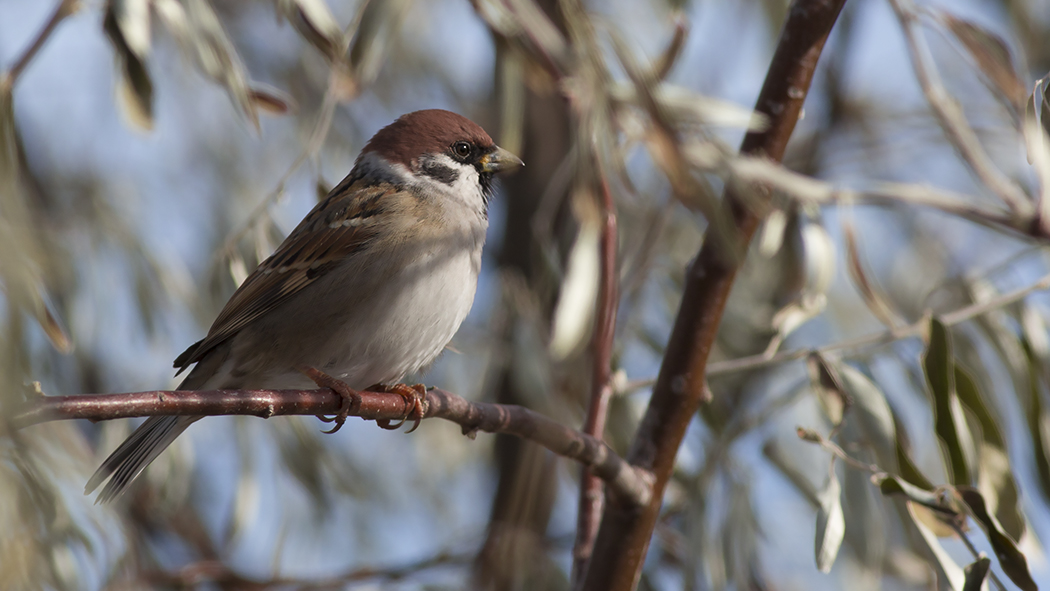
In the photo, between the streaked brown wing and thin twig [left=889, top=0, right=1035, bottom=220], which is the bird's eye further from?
thin twig [left=889, top=0, right=1035, bottom=220]

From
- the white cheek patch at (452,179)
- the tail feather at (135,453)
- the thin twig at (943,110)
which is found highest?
the thin twig at (943,110)

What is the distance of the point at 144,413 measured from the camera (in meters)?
1.36

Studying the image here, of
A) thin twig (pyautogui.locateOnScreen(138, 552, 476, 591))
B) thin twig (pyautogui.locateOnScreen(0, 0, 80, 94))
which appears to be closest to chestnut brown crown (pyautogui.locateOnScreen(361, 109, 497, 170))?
thin twig (pyautogui.locateOnScreen(0, 0, 80, 94))

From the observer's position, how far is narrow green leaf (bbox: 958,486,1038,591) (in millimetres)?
1556

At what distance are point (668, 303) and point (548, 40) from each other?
1.66 m

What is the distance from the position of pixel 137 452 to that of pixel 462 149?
1180 millimetres

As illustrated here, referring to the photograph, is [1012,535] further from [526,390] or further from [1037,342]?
[526,390]

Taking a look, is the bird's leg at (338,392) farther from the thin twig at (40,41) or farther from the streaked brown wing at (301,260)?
the thin twig at (40,41)

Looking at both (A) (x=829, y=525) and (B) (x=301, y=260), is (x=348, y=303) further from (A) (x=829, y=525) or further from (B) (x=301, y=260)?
(A) (x=829, y=525)

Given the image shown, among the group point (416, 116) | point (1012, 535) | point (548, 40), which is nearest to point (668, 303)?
point (416, 116)

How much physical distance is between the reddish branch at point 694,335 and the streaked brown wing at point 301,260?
89cm

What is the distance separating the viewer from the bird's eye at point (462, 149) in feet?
9.05

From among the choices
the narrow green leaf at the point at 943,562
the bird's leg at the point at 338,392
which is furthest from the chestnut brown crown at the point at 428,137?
the narrow green leaf at the point at 943,562

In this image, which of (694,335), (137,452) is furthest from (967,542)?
(137,452)
